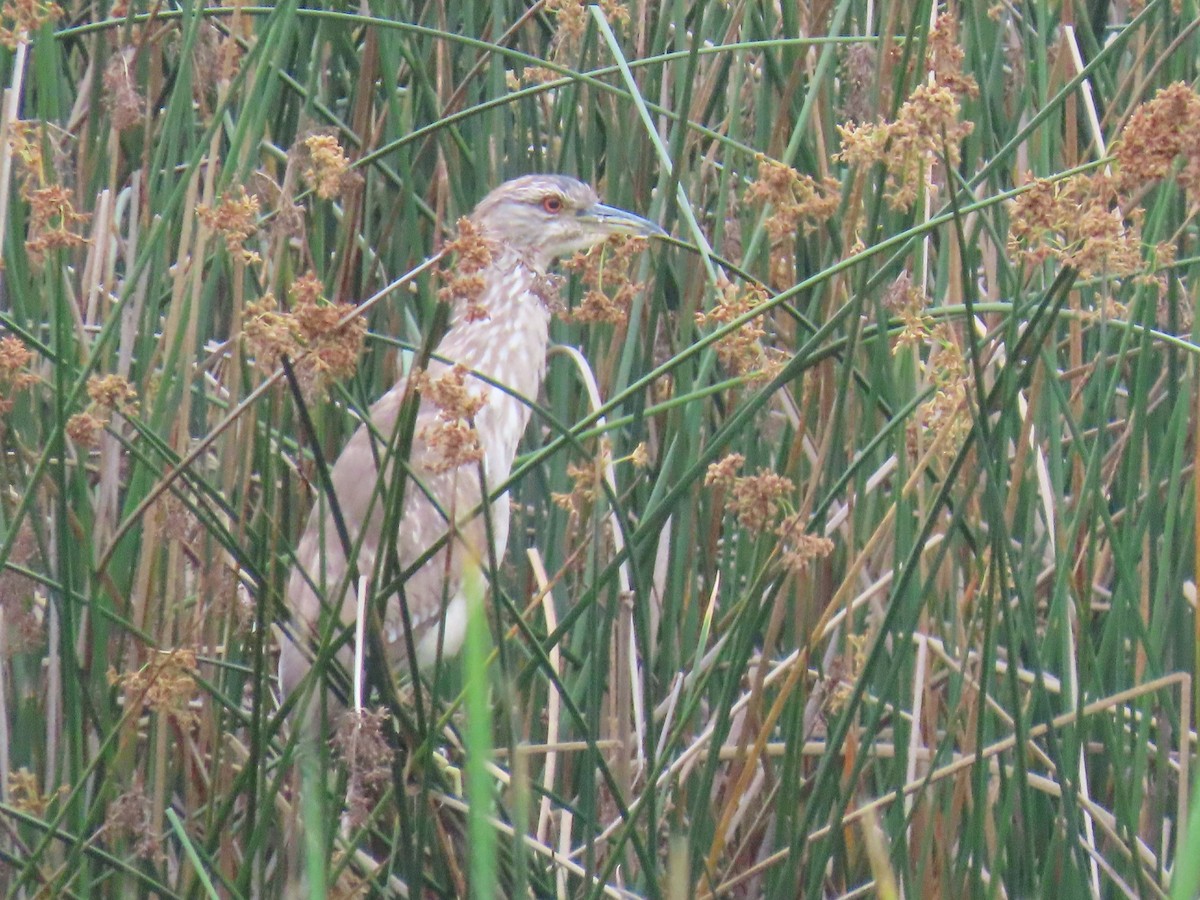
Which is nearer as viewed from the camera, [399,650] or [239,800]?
[239,800]

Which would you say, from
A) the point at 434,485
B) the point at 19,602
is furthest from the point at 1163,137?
the point at 434,485

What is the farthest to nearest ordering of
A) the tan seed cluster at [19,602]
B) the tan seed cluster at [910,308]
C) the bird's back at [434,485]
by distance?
the bird's back at [434,485]
the tan seed cluster at [19,602]
the tan seed cluster at [910,308]

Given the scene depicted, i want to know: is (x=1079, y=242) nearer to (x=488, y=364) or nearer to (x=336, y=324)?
(x=336, y=324)

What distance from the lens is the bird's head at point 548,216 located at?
2.22 meters

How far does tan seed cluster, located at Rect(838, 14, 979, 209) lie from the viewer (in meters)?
1.10

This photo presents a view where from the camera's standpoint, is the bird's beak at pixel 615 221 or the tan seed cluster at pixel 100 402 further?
the bird's beak at pixel 615 221

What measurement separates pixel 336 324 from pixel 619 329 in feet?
3.05

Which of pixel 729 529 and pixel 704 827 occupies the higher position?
pixel 729 529

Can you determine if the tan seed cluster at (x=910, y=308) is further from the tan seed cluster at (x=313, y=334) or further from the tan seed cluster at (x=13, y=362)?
the tan seed cluster at (x=13, y=362)

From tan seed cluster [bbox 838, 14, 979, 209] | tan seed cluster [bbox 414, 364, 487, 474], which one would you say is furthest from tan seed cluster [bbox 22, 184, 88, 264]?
tan seed cluster [bbox 838, 14, 979, 209]

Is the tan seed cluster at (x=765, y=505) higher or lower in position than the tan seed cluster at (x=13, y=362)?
lower

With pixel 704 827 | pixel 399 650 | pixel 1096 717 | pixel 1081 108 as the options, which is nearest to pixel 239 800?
pixel 399 650

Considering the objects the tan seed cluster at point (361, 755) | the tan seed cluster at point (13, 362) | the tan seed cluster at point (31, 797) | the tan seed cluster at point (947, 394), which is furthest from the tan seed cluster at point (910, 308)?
the tan seed cluster at point (31, 797)

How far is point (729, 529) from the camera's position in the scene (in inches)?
82.4
